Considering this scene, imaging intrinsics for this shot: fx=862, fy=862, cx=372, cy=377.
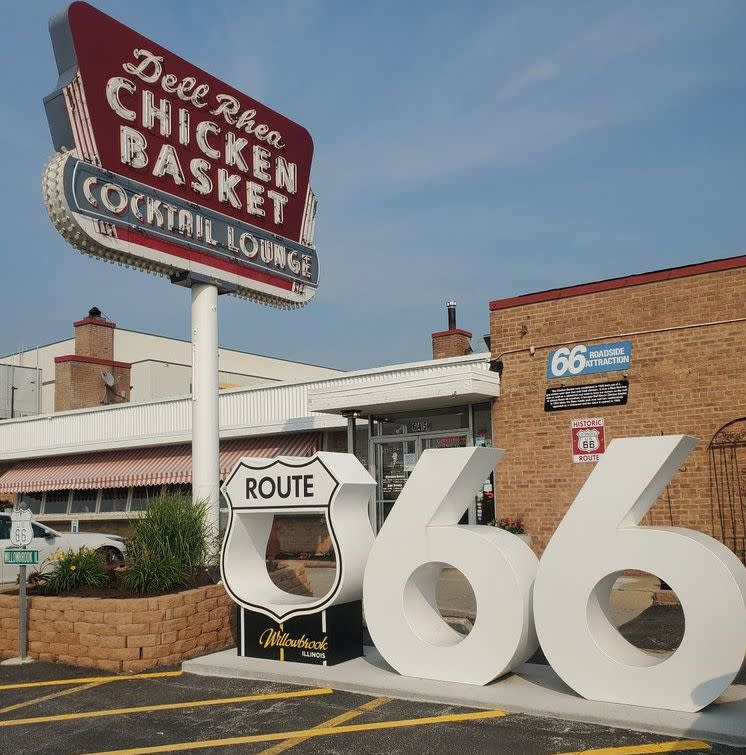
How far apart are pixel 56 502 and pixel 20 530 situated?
17.5m

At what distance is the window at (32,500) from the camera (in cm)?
2712

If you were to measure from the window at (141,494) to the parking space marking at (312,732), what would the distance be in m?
17.5

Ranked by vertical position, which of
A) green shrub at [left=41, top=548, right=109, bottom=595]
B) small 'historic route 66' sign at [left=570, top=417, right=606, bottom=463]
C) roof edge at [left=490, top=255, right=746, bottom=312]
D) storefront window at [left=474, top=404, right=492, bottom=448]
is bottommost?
green shrub at [left=41, top=548, right=109, bottom=595]

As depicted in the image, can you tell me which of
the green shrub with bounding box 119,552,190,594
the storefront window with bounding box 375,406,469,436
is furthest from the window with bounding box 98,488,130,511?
the green shrub with bounding box 119,552,190,594

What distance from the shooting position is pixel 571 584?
7.18m

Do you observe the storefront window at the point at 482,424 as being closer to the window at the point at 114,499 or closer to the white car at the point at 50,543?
the white car at the point at 50,543

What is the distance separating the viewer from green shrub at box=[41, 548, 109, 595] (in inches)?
408

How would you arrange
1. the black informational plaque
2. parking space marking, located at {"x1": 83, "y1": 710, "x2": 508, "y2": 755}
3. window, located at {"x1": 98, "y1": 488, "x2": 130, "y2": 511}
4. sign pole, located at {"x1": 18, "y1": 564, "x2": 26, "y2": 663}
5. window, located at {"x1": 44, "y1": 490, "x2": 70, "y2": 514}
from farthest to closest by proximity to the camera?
window, located at {"x1": 44, "y1": 490, "x2": 70, "y2": 514}
window, located at {"x1": 98, "y1": 488, "x2": 130, "y2": 511}
the black informational plaque
sign pole, located at {"x1": 18, "y1": 564, "x2": 26, "y2": 663}
parking space marking, located at {"x1": 83, "y1": 710, "x2": 508, "y2": 755}

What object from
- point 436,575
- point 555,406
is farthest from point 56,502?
point 436,575

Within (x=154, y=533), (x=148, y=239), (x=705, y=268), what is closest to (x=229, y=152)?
(x=148, y=239)

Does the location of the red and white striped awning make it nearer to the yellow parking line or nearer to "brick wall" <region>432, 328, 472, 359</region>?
"brick wall" <region>432, 328, 472, 359</region>

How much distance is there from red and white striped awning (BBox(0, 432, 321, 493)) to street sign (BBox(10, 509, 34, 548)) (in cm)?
1006

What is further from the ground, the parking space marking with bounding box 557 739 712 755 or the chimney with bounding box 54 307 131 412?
the chimney with bounding box 54 307 131 412

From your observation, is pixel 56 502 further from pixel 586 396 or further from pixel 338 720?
pixel 338 720
